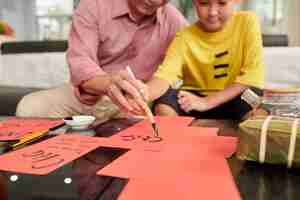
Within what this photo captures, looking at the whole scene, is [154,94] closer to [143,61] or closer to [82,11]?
[143,61]

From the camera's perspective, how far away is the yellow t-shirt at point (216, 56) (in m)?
1.09

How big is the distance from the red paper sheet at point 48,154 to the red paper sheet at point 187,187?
5.7 inches

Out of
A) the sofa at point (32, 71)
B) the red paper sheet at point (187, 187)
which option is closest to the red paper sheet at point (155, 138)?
the red paper sheet at point (187, 187)

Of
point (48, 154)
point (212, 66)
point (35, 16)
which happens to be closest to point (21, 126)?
point (48, 154)

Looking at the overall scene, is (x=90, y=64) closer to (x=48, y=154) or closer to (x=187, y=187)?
(x=48, y=154)

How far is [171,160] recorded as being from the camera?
51 cm

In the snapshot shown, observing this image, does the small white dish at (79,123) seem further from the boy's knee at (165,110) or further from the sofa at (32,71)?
Result: the sofa at (32,71)

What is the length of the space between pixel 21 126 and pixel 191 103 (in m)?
0.48

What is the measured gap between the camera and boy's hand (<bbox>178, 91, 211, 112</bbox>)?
3.31ft

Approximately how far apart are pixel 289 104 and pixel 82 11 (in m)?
0.79

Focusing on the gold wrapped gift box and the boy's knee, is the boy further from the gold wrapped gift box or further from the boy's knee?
the gold wrapped gift box

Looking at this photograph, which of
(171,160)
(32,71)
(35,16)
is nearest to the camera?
(171,160)

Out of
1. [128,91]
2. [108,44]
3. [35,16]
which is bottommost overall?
[128,91]

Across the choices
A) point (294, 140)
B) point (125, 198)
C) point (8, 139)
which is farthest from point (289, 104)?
point (8, 139)
